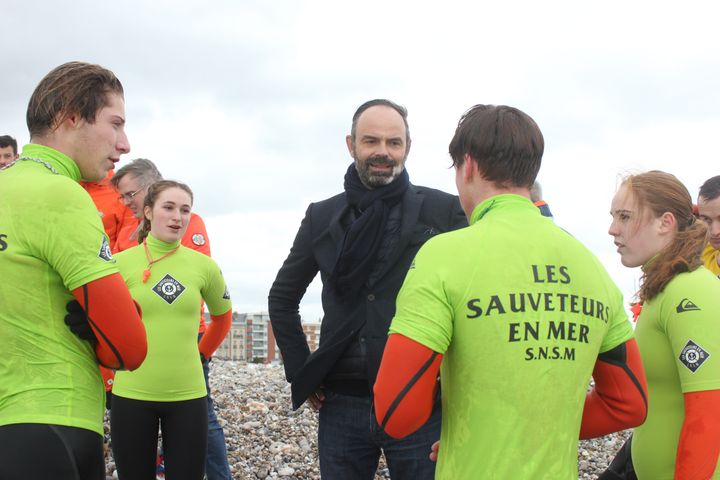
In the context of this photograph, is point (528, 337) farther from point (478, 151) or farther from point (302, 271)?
point (302, 271)

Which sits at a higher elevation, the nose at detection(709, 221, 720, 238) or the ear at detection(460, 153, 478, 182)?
the nose at detection(709, 221, 720, 238)

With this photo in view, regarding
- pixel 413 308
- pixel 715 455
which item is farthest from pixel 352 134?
pixel 715 455

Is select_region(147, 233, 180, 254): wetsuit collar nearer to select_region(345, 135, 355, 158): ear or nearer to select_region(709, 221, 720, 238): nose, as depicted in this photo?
select_region(345, 135, 355, 158): ear

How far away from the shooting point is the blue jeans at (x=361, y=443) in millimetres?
3652

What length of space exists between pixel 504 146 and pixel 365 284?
5.20 ft

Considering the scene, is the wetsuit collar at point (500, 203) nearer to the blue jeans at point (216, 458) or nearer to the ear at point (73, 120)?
the ear at point (73, 120)

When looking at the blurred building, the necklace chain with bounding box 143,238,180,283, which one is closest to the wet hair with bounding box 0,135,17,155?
the necklace chain with bounding box 143,238,180,283

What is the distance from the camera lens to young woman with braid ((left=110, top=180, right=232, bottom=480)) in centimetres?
488

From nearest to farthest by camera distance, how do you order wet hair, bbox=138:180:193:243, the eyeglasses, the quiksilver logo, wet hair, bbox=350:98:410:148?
the quiksilver logo → wet hair, bbox=350:98:410:148 → wet hair, bbox=138:180:193:243 → the eyeglasses

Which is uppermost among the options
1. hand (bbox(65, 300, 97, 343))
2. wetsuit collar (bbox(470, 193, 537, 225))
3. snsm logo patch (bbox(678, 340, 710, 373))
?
wetsuit collar (bbox(470, 193, 537, 225))

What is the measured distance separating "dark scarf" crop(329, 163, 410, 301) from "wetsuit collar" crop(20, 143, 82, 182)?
5.09 feet

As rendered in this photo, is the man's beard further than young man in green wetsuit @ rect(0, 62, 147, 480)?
Yes

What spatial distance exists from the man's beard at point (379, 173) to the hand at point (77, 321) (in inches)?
75.3

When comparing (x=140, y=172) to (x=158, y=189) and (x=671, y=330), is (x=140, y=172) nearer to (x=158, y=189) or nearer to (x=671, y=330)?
(x=158, y=189)
